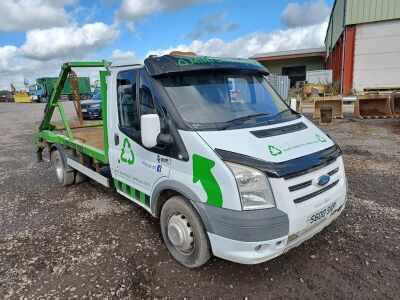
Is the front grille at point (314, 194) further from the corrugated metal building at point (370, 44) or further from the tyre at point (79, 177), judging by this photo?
the corrugated metal building at point (370, 44)

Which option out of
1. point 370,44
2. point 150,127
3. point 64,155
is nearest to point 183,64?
point 150,127

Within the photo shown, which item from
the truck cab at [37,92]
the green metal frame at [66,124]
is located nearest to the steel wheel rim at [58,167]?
the green metal frame at [66,124]

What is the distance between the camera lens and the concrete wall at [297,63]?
38625 mm

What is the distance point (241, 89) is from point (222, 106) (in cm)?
48

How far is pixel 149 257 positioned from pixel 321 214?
190cm

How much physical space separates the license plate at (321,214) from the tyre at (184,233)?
3.21 feet

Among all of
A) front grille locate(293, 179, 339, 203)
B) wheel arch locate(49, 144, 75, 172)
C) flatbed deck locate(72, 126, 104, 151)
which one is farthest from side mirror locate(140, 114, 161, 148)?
wheel arch locate(49, 144, 75, 172)

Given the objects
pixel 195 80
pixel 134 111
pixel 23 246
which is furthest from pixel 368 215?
pixel 23 246

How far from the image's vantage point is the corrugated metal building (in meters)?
18.2

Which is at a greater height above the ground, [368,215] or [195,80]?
[195,80]

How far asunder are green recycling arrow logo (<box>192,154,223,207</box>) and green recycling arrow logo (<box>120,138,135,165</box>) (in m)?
1.18

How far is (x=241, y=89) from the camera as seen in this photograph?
368 cm

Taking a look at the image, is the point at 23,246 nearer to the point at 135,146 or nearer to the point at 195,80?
the point at 135,146

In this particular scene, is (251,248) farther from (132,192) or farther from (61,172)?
(61,172)
